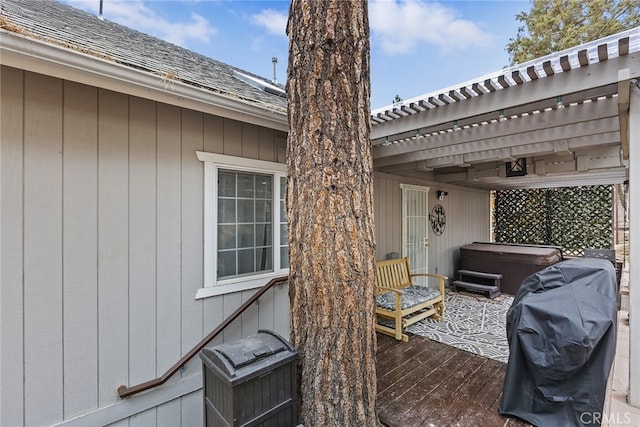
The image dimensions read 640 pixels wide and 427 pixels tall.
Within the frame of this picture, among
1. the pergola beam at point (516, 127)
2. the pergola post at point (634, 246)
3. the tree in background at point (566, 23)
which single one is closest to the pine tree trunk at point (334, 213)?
the pergola beam at point (516, 127)

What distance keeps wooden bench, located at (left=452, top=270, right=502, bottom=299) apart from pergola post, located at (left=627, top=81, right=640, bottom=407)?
12.6ft

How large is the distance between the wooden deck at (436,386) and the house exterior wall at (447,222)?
1935 millimetres

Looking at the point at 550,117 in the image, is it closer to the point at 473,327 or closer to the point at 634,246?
the point at 634,246

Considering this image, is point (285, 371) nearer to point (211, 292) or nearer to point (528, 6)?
point (211, 292)

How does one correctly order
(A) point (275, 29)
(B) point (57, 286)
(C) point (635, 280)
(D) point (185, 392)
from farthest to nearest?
(A) point (275, 29), (D) point (185, 392), (C) point (635, 280), (B) point (57, 286)

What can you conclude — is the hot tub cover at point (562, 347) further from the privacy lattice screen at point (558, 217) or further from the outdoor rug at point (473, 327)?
the privacy lattice screen at point (558, 217)

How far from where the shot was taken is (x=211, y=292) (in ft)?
9.35

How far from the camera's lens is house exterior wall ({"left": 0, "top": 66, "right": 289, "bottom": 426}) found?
196 centimetres

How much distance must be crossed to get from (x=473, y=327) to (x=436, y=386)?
6.15 feet

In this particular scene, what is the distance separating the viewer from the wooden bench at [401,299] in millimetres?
3956

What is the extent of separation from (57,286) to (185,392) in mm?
1450

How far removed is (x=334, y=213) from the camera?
176cm

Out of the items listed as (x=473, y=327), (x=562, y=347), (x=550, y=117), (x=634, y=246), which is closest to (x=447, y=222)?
(x=473, y=327)

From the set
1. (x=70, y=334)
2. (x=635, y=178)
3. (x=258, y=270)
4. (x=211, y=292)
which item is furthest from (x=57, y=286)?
(x=635, y=178)
